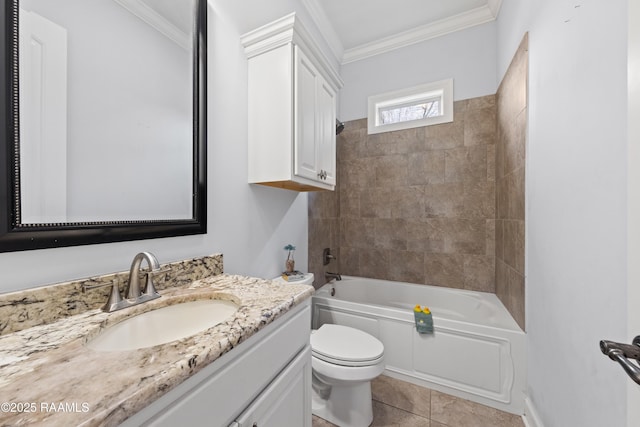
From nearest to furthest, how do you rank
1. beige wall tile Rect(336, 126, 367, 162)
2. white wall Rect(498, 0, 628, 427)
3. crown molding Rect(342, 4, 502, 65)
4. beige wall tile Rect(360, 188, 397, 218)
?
white wall Rect(498, 0, 628, 427)
crown molding Rect(342, 4, 502, 65)
beige wall tile Rect(360, 188, 397, 218)
beige wall tile Rect(336, 126, 367, 162)

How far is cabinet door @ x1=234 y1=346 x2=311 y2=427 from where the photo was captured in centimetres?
73

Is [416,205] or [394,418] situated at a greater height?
[416,205]

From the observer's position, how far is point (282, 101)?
137 centimetres

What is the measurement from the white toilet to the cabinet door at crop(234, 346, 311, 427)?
13.6 inches

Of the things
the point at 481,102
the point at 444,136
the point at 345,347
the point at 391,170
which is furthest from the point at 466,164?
the point at 345,347

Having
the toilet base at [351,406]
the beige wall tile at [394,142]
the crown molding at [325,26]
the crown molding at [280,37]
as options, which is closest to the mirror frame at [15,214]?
the crown molding at [280,37]

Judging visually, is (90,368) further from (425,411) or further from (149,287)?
(425,411)

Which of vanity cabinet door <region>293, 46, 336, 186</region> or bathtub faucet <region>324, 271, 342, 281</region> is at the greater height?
vanity cabinet door <region>293, 46, 336, 186</region>

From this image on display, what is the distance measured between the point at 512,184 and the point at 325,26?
213 centimetres

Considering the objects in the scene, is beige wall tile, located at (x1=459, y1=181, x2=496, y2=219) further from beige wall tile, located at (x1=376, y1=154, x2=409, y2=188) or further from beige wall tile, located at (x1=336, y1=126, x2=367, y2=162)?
beige wall tile, located at (x1=336, y1=126, x2=367, y2=162)

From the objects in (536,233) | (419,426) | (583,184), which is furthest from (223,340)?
(536,233)

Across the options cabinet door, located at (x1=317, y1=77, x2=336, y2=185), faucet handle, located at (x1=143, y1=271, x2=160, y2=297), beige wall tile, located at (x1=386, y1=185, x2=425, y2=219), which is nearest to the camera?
faucet handle, located at (x1=143, y1=271, x2=160, y2=297)

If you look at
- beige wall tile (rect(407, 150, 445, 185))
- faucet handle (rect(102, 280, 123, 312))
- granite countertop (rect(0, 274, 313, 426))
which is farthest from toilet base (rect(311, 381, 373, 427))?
beige wall tile (rect(407, 150, 445, 185))

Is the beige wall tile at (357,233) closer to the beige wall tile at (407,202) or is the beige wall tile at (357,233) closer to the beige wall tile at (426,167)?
the beige wall tile at (407,202)
